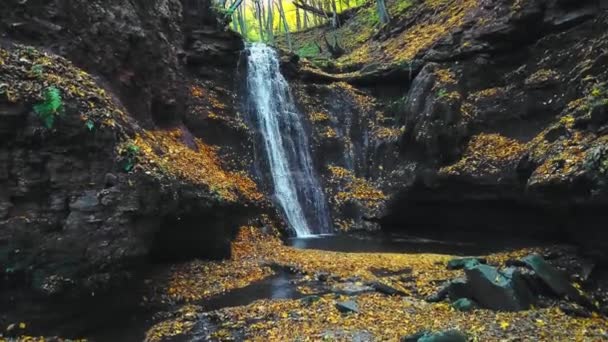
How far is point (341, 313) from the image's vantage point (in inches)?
324

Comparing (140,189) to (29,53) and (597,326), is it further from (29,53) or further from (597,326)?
(597,326)

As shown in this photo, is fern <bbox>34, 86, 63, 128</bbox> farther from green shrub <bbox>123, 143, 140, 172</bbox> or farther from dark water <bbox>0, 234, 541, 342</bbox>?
dark water <bbox>0, 234, 541, 342</bbox>

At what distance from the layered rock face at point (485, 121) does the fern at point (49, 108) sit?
441 inches

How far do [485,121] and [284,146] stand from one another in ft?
29.7

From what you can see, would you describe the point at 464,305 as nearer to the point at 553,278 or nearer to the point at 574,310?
the point at 574,310

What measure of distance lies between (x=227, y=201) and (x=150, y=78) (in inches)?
218

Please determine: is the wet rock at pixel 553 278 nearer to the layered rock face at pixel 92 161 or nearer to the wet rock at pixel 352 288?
the wet rock at pixel 352 288

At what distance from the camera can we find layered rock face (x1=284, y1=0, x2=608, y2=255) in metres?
11.3

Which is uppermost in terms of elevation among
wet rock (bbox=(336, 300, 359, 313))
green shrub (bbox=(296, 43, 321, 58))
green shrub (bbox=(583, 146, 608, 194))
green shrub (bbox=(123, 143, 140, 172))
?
green shrub (bbox=(296, 43, 321, 58))

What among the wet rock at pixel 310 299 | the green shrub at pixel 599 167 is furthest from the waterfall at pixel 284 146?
the green shrub at pixel 599 167

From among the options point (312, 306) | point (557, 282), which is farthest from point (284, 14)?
point (557, 282)

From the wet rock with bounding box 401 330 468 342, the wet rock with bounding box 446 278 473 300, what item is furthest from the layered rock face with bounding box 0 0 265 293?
the wet rock with bounding box 446 278 473 300

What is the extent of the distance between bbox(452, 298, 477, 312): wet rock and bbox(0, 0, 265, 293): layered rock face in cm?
637

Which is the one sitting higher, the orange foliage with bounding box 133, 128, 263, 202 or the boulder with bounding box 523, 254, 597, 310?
the orange foliage with bounding box 133, 128, 263, 202
